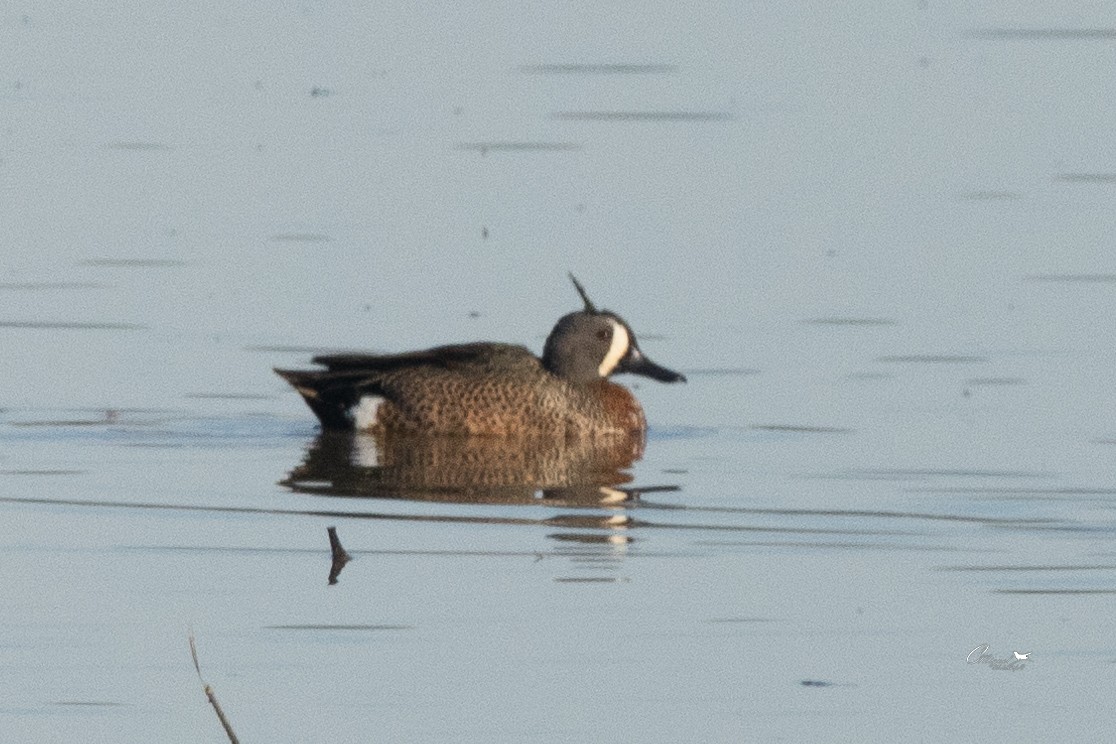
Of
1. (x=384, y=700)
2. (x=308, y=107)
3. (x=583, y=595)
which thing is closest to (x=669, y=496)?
(x=583, y=595)

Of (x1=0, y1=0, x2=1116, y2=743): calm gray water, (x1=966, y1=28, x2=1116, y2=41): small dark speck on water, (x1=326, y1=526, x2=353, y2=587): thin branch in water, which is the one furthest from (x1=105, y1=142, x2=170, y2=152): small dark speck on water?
(x1=326, y1=526, x2=353, y2=587): thin branch in water

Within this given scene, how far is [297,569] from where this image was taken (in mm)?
8766

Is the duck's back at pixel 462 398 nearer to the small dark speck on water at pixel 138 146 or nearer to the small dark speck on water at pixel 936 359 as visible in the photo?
the small dark speck on water at pixel 936 359

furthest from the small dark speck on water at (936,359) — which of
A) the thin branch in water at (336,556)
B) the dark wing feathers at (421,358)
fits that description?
the thin branch in water at (336,556)

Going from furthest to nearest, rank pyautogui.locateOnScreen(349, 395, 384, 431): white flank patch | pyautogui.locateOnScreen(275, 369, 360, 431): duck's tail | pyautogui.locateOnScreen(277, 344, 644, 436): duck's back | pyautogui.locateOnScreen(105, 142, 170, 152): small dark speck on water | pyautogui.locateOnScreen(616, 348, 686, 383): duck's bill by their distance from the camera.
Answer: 1. pyautogui.locateOnScreen(105, 142, 170, 152): small dark speck on water
2. pyautogui.locateOnScreen(616, 348, 686, 383): duck's bill
3. pyautogui.locateOnScreen(349, 395, 384, 431): white flank patch
4. pyautogui.locateOnScreen(277, 344, 644, 436): duck's back
5. pyautogui.locateOnScreen(275, 369, 360, 431): duck's tail

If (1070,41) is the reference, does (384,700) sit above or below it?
below

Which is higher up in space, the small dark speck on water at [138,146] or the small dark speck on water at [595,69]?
the small dark speck on water at [595,69]

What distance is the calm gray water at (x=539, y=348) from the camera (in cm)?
757

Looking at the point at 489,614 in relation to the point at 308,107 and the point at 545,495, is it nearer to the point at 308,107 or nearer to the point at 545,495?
the point at 545,495

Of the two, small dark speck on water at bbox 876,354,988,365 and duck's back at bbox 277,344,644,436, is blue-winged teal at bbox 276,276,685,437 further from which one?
small dark speck on water at bbox 876,354,988,365

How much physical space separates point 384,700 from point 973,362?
20.0ft

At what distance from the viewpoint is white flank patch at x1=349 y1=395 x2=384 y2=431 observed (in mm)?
12398

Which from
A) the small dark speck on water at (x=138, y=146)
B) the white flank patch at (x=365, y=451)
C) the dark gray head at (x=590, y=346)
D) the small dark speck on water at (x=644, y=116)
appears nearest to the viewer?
the white flank patch at (x=365, y=451)

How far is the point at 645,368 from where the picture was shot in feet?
41.6
